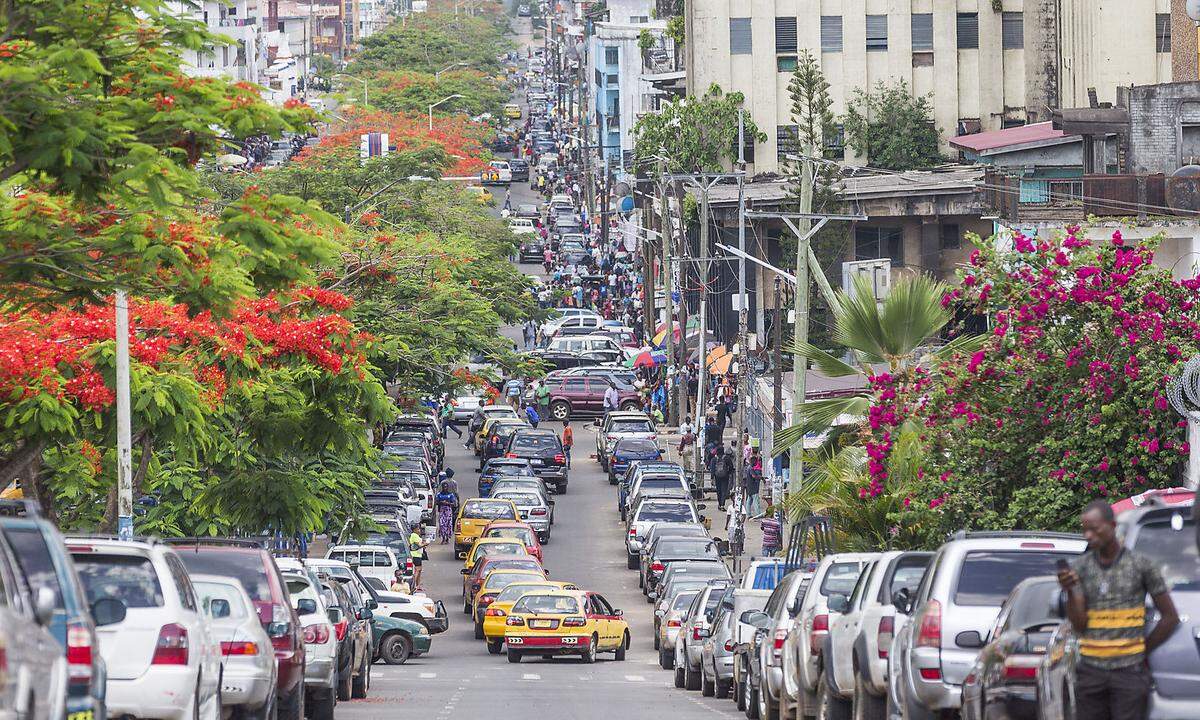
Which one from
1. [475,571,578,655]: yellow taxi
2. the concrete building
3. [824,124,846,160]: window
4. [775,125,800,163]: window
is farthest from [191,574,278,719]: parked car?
the concrete building

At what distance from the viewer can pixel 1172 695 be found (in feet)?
34.6

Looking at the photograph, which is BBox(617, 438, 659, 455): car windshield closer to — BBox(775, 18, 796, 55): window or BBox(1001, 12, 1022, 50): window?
BBox(775, 18, 796, 55): window

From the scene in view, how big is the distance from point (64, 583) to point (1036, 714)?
5.50 m

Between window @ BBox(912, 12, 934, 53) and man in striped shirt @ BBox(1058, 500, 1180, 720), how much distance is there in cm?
6696

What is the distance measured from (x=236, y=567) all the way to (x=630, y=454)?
41901mm

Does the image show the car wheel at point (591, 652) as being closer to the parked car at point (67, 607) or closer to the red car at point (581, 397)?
the parked car at point (67, 607)

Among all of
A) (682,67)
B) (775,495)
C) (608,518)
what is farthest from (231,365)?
(682,67)

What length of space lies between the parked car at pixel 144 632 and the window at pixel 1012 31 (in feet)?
214

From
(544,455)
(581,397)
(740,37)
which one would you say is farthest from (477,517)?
(740,37)

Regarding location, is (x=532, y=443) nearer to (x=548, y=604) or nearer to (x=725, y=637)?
(x=548, y=604)

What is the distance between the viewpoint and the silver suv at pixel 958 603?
13938 millimetres

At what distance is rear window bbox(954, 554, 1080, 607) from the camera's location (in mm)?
14156

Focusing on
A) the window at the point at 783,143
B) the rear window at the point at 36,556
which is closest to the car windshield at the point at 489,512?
the window at the point at 783,143

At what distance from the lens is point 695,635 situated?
1076 inches
